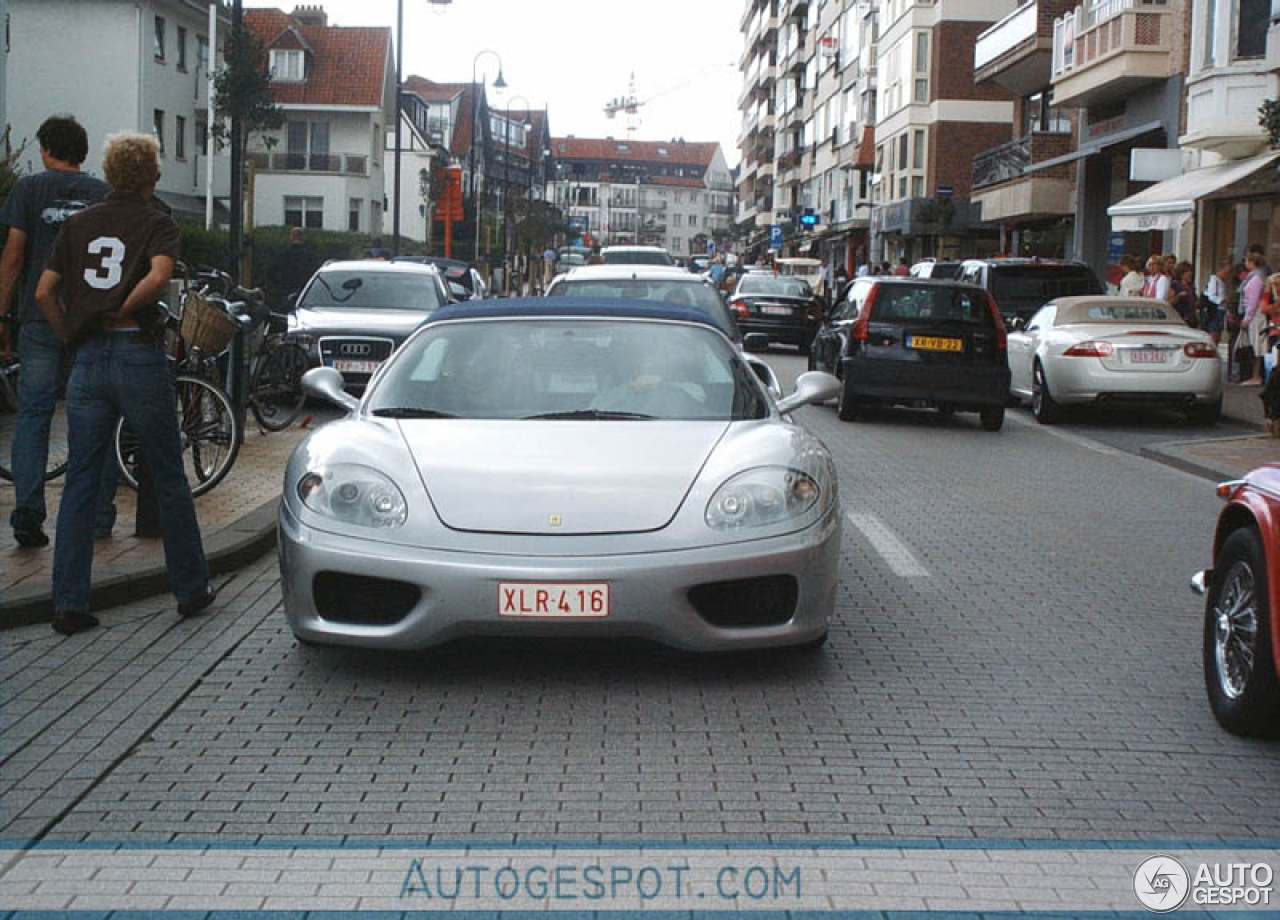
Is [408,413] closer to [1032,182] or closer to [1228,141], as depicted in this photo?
[1228,141]

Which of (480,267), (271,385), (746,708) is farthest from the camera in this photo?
(480,267)

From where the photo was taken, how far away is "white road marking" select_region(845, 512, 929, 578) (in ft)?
27.9

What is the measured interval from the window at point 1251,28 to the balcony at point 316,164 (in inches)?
2079

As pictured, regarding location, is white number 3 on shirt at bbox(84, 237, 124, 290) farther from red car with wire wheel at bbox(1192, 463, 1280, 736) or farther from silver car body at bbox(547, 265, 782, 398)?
silver car body at bbox(547, 265, 782, 398)

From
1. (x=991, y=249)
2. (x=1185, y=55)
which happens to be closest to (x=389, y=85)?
(x=991, y=249)

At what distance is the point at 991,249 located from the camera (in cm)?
6138

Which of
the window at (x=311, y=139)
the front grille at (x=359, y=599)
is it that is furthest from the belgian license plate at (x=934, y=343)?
the window at (x=311, y=139)

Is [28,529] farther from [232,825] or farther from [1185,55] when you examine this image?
[1185,55]

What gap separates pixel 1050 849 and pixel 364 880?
1712 mm

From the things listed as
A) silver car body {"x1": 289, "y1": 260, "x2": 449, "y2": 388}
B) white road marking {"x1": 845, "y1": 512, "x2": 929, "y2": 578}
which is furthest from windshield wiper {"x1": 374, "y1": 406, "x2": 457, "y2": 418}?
silver car body {"x1": 289, "y1": 260, "x2": 449, "y2": 388}

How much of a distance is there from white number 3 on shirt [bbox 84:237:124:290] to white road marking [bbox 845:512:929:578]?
13.1 ft

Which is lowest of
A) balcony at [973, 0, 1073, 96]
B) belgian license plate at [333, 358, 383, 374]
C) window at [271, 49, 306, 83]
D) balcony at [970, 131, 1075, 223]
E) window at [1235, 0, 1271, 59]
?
belgian license plate at [333, 358, 383, 374]

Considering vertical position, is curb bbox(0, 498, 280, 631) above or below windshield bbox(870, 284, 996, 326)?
below

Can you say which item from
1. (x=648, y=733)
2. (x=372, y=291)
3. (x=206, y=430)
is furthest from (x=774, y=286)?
(x=648, y=733)
